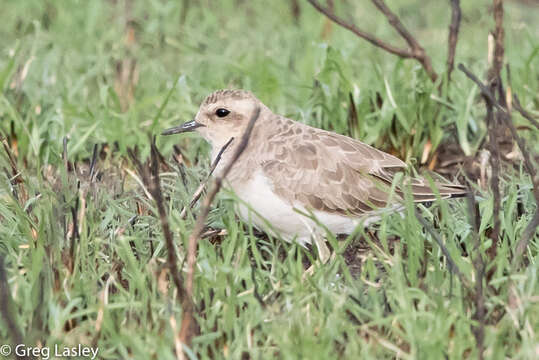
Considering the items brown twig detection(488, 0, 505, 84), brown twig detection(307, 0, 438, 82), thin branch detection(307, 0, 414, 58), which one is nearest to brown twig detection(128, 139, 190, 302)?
brown twig detection(488, 0, 505, 84)

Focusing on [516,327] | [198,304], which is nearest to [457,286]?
[516,327]

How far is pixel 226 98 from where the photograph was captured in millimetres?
5031

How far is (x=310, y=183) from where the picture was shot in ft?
15.1

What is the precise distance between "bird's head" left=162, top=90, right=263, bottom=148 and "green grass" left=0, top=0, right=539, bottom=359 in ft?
1.00

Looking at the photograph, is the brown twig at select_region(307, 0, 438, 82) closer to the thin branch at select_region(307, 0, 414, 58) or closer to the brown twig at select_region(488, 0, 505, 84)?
the thin branch at select_region(307, 0, 414, 58)

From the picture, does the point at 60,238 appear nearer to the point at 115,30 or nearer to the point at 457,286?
the point at 457,286

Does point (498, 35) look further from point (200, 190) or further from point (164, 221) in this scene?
point (164, 221)

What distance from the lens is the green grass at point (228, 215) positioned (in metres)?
3.61

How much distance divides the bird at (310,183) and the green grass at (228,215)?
0.52 feet

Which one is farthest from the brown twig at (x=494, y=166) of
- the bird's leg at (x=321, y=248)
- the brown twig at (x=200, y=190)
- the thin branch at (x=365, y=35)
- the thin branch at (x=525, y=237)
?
the thin branch at (x=365, y=35)

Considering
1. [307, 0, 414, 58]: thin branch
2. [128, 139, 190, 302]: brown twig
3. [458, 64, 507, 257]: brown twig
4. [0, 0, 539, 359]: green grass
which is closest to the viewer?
[128, 139, 190, 302]: brown twig

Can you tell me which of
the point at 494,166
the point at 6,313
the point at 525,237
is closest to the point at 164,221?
the point at 6,313

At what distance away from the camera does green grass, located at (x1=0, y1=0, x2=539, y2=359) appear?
3613 mm

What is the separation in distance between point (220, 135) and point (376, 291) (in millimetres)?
1578
